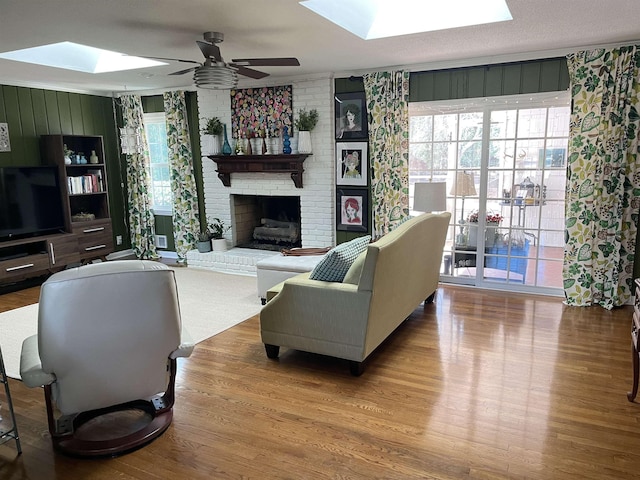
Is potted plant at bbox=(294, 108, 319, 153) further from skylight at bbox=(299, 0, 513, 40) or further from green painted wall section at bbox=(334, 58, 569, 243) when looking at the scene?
skylight at bbox=(299, 0, 513, 40)

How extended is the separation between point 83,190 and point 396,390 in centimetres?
521

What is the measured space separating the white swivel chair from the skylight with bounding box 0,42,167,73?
322cm

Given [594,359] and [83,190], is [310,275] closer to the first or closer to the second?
[594,359]

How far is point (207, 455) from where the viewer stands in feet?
7.89

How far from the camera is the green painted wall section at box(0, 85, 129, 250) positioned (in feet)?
18.9

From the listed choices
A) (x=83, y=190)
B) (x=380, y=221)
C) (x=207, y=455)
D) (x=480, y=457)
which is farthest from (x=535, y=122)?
(x=83, y=190)

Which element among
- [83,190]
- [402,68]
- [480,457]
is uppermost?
[402,68]

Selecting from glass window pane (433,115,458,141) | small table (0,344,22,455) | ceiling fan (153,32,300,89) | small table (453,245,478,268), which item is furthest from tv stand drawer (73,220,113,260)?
small table (453,245,478,268)

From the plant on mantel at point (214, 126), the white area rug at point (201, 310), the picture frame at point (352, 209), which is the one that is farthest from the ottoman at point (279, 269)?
the plant on mantel at point (214, 126)

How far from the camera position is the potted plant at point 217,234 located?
6.38 metres

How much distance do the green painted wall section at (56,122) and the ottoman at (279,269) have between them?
3507 millimetres

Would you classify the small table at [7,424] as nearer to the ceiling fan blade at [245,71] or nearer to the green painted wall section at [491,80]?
the ceiling fan blade at [245,71]

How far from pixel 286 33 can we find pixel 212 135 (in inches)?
111

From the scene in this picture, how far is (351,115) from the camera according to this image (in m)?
5.54
